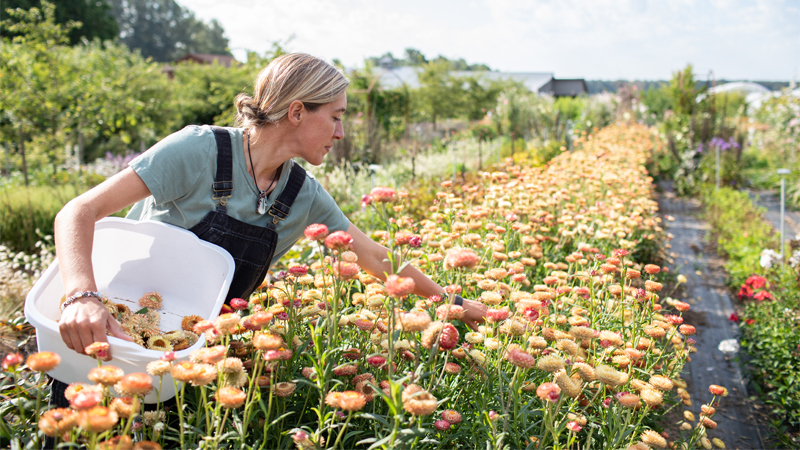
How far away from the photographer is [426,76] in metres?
20.6

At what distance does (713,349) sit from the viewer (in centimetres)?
352

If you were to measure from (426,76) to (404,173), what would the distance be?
14.6m

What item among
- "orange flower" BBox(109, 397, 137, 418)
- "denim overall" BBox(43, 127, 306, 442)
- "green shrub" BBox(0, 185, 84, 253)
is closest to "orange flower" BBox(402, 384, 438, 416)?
"orange flower" BBox(109, 397, 137, 418)

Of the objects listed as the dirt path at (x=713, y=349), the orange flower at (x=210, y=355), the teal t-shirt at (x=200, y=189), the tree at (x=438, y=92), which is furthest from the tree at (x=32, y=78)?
the tree at (x=438, y=92)

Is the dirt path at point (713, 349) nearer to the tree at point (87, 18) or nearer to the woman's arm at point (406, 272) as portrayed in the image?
the woman's arm at point (406, 272)

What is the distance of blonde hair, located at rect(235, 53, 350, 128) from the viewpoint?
1.58 m

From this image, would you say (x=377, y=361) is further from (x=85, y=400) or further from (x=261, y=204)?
(x=261, y=204)

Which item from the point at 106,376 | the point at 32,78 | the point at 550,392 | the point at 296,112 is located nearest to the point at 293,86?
the point at 296,112

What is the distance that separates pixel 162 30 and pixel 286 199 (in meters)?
66.7

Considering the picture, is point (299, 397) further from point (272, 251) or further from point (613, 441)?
point (613, 441)

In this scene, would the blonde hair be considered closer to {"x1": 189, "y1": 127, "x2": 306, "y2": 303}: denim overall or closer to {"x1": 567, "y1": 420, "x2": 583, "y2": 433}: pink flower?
{"x1": 189, "y1": 127, "x2": 306, "y2": 303}: denim overall

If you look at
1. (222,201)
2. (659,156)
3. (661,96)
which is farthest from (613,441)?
(661,96)

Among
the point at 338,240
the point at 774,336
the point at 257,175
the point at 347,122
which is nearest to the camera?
the point at 338,240

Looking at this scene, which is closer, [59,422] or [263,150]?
[59,422]
